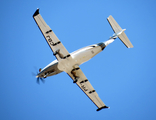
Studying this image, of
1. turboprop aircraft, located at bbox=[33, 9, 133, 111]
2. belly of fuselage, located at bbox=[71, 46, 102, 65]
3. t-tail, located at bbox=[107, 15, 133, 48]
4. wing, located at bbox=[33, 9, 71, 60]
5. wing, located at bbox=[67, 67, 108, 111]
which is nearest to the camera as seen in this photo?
wing, located at bbox=[33, 9, 71, 60]

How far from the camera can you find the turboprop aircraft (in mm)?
29266

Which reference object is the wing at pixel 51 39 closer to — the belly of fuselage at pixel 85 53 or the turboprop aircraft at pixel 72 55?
the turboprop aircraft at pixel 72 55

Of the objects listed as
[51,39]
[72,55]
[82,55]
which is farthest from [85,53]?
[51,39]

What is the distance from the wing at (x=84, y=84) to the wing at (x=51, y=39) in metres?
4.08

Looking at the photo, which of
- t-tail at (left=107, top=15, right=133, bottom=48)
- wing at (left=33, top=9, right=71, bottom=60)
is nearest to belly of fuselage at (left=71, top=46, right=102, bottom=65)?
wing at (left=33, top=9, right=71, bottom=60)

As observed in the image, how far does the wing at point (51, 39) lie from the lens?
28172mm

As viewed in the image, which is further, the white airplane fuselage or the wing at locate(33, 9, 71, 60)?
the white airplane fuselage

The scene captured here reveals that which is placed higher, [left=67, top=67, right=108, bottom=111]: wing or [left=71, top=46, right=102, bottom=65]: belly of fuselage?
[left=71, top=46, right=102, bottom=65]: belly of fuselage

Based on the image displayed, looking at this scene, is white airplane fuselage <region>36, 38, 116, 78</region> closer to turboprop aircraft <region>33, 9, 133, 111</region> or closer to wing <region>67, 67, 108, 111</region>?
turboprop aircraft <region>33, 9, 133, 111</region>

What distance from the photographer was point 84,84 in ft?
116

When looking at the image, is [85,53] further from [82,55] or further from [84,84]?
[84,84]

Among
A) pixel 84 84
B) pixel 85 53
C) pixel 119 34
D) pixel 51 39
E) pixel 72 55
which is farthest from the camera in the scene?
pixel 84 84

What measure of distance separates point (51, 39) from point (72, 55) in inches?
170

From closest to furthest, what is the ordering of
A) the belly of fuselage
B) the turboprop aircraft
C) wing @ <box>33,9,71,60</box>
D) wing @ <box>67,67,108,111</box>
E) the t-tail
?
wing @ <box>33,9,71,60</box>
the turboprop aircraft
the belly of fuselage
wing @ <box>67,67,108,111</box>
the t-tail
